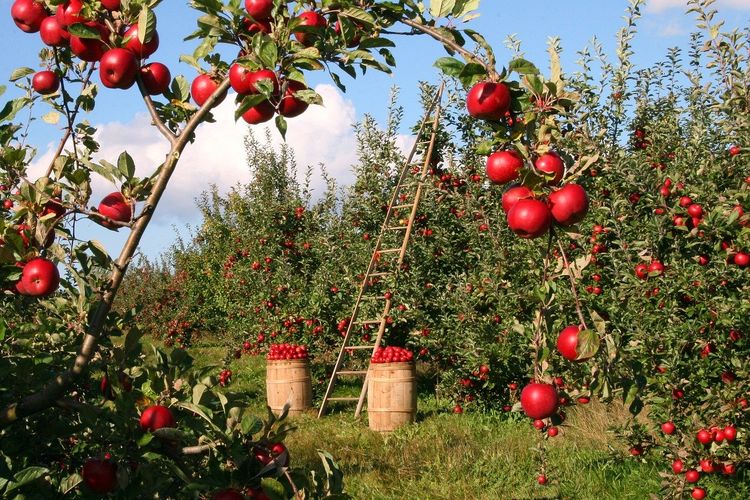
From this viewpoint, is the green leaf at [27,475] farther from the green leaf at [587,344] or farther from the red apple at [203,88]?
the green leaf at [587,344]

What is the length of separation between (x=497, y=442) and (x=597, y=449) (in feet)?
2.50

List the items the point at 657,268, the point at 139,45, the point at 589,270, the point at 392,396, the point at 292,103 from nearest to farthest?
the point at 292,103 < the point at 139,45 < the point at 657,268 < the point at 589,270 < the point at 392,396

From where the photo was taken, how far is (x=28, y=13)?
5.21ft

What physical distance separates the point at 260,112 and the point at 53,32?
1.77 ft

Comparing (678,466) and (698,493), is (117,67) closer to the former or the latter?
(678,466)

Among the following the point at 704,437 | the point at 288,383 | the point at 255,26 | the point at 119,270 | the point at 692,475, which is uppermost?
the point at 255,26

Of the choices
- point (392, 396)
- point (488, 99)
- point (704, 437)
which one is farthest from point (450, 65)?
point (392, 396)

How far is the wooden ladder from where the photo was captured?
290 inches

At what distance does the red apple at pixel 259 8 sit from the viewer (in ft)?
4.41

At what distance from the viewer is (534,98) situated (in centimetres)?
133

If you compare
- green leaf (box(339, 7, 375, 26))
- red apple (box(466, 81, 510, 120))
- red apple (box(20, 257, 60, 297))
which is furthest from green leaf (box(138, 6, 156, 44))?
red apple (box(466, 81, 510, 120))

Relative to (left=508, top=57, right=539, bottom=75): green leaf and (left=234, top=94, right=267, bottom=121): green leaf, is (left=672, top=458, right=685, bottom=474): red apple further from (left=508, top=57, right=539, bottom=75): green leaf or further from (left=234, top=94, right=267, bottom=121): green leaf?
(left=234, top=94, right=267, bottom=121): green leaf

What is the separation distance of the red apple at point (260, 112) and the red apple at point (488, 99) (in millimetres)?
384

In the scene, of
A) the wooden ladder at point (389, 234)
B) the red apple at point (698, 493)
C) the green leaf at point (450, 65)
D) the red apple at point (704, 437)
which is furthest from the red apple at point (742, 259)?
the wooden ladder at point (389, 234)
